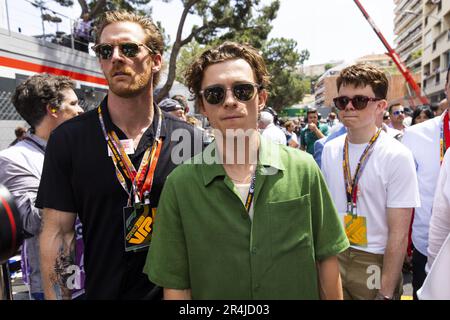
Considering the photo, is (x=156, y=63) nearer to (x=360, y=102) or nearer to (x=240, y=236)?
(x=240, y=236)

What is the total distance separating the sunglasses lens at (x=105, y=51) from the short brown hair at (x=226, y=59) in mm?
510

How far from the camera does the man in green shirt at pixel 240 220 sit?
157 cm

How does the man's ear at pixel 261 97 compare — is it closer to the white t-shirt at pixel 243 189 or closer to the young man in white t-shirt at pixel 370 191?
the white t-shirt at pixel 243 189

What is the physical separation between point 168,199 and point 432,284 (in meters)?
1.25

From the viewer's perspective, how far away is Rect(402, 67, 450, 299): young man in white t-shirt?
2727 millimetres

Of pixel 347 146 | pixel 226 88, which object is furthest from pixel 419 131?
pixel 226 88

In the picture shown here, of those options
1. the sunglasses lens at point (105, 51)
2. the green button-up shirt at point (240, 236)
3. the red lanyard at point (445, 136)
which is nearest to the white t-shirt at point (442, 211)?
the green button-up shirt at point (240, 236)

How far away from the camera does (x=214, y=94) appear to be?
171 cm

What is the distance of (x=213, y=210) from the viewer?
159 cm

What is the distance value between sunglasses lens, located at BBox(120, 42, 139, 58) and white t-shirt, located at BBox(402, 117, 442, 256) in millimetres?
2215

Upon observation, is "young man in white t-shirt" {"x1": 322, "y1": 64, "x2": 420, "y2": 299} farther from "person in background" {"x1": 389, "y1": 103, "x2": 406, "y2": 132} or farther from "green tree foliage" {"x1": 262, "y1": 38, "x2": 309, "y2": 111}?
"green tree foliage" {"x1": 262, "y1": 38, "x2": 309, "y2": 111}

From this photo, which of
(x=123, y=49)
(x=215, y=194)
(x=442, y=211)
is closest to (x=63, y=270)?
(x=215, y=194)
